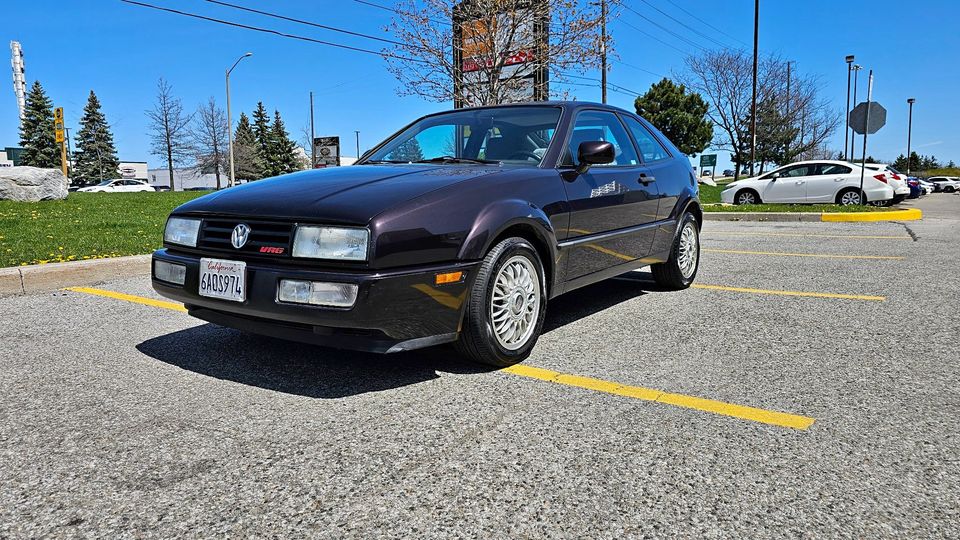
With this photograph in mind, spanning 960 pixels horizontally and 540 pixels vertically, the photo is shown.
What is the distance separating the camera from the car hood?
9.16 ft

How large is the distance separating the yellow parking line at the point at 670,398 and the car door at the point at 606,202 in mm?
825

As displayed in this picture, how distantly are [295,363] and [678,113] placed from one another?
4836 centimetres

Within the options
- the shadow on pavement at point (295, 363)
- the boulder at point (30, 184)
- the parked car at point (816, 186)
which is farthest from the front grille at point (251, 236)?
the parked car at point (816, 186)

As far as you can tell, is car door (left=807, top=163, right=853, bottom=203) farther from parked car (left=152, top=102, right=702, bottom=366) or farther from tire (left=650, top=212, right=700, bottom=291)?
parked car (left=152, top=102, right=702, bottom=366)

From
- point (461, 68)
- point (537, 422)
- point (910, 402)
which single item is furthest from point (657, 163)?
point (461, 68)

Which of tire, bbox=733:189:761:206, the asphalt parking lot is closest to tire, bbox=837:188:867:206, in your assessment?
tire, bbox=733:189:761:206

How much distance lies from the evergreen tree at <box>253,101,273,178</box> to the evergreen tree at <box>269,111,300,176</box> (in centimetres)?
46

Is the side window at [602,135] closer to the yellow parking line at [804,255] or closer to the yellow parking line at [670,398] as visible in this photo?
the yellow parking line at [670,398]

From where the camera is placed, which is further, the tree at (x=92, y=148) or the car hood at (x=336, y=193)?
the tree at (x=92, y=148)

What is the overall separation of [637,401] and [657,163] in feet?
8.80

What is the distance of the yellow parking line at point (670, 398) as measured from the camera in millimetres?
2506

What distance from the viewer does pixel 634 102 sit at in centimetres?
4919

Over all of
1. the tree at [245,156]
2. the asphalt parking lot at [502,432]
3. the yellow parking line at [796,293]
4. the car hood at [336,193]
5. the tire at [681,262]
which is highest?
the tree at [245,156]

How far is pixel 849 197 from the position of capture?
1714 centimetres
